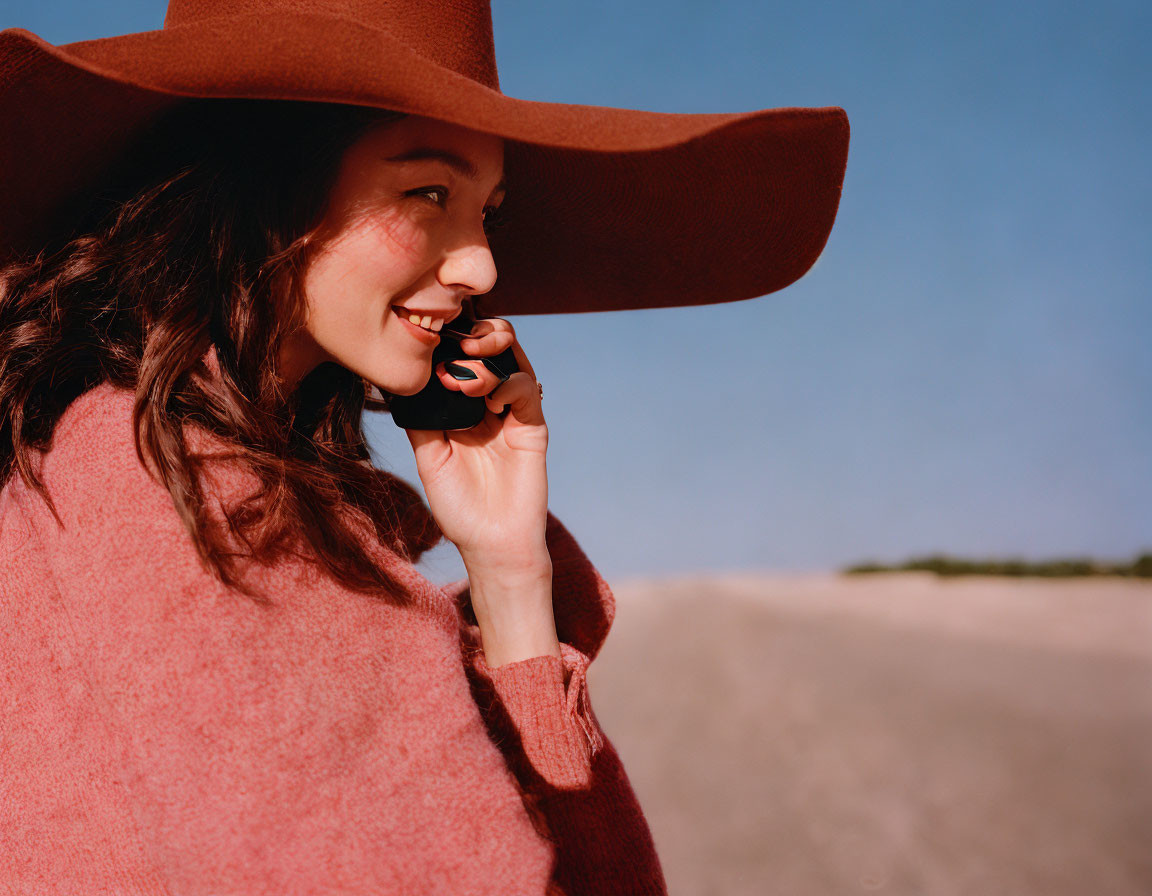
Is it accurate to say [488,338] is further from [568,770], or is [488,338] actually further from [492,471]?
[568,770]

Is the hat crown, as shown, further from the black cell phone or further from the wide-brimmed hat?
the black cell phone

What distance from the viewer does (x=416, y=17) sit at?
4.85 feet

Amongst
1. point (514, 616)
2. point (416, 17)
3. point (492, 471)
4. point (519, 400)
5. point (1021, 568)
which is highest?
point (416, 17)

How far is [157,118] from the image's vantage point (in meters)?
1.43

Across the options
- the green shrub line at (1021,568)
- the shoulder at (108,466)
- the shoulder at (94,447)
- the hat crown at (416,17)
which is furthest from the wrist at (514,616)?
the green shrub line at (1021,568)

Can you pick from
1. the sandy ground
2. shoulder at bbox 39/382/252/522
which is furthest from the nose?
the sandy ground

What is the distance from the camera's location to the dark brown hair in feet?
4.49

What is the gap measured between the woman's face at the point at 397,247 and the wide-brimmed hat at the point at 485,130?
109 mm

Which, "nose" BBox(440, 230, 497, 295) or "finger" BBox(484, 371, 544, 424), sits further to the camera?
"finger" BBox(484, 371, 544, 424)

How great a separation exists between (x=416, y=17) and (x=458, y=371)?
1.89 feet

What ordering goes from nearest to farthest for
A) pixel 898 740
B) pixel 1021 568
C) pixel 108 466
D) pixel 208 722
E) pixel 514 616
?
1. pixel 208 722
2. pixel 108 466
3. pixel 514 616
4. pixel 898 740
5. pixel 1021 568

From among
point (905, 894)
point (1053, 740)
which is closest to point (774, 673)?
point (1053, 740)

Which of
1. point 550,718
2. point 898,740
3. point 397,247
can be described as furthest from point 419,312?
point 898,740

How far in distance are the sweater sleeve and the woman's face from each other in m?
0.52
